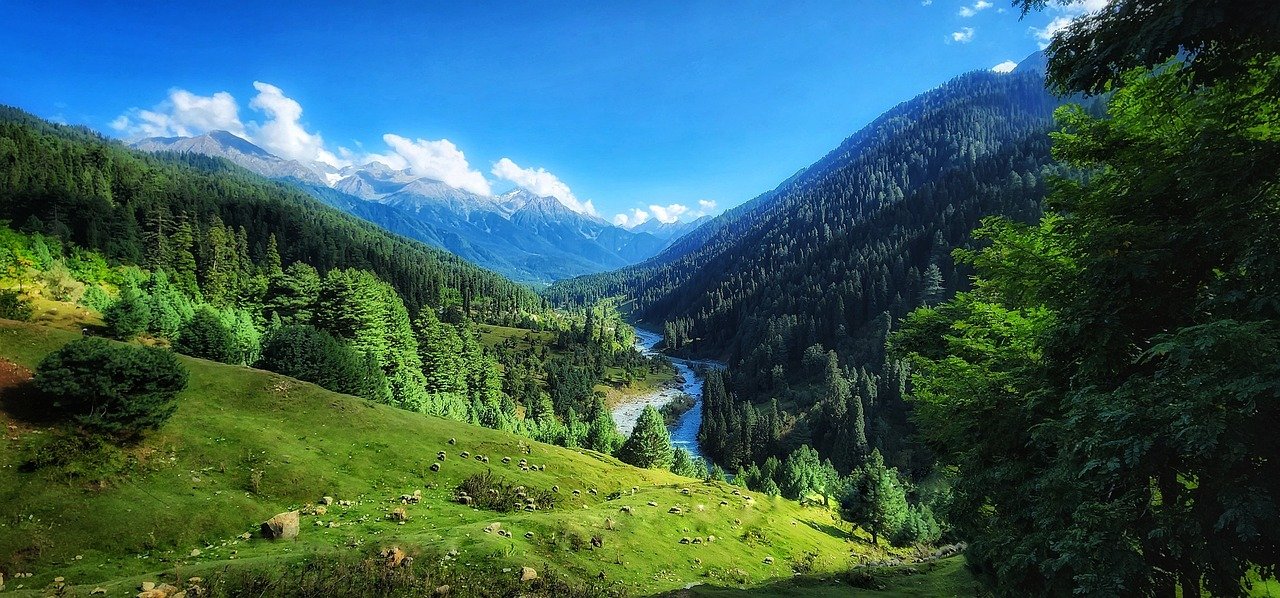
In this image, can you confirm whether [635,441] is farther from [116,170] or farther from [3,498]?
[116,170]

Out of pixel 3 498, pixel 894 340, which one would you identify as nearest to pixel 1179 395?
pixel 894 340

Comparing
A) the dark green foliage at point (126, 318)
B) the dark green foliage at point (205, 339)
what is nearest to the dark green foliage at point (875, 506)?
the dark green foliage at point (205, 339)

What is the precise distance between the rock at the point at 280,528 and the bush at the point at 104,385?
9.80 meters

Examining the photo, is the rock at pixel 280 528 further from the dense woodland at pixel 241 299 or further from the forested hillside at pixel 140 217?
the forested hillside at pixel 140 217

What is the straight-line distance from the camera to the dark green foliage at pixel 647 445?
68.8 meters

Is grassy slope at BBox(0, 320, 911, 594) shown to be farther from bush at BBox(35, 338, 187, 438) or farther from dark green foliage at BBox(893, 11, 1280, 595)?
dark green foliage at BBox(893, 11, 1280, 595)

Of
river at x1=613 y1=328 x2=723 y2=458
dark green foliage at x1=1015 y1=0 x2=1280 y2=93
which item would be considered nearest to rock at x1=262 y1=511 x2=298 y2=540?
dark green foliage at x1=1015 y1=0 x2=1280 y2=93

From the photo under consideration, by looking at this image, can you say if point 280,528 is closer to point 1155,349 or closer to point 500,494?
point 500,494

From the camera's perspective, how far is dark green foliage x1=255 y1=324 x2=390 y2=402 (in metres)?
49.4

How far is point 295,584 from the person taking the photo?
16031 millimetres

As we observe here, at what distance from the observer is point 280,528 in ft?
72.0

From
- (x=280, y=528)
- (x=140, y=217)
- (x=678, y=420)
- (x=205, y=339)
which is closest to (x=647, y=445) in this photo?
(x=205, y=339)

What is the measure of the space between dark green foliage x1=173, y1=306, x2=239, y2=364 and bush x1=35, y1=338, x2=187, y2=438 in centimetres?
2423

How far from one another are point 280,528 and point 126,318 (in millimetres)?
35897
